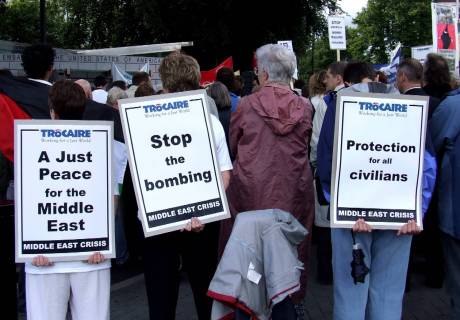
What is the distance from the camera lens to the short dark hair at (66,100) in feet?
12.6

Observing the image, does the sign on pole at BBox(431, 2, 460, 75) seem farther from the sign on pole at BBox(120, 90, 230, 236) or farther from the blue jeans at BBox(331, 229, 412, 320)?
the sign on pole at BBox(120, 90, 230, 236)

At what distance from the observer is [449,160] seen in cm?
429

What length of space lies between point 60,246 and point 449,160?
8.06 feet

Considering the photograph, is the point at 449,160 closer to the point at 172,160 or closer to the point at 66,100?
the point at 172,160

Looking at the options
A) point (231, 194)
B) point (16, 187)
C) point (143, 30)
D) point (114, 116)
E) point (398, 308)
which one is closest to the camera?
point (16, 187)

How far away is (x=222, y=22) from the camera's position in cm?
2548

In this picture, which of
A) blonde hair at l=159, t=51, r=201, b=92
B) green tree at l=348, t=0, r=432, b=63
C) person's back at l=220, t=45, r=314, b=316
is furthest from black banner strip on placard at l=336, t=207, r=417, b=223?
green tree at l=348, t=0, r=432, b=63

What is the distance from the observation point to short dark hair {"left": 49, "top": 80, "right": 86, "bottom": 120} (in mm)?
3848

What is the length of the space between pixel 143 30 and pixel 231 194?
24.8 m

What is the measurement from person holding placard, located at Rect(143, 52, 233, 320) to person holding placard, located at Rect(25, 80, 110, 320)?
0.35 metres

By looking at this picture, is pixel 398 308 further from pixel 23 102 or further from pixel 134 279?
pixel 134 279

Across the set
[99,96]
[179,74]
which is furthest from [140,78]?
[179,74]

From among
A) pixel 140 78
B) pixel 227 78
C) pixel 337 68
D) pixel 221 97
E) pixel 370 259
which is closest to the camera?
pixel 370 259

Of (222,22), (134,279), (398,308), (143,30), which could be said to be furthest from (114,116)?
(143,30)
